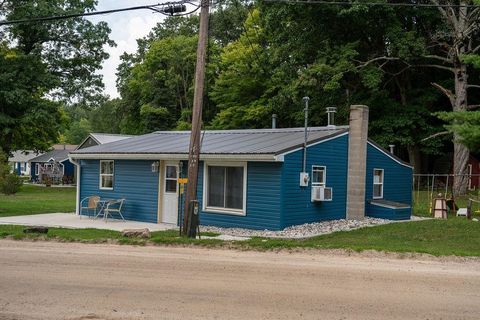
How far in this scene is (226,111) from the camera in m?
44.1

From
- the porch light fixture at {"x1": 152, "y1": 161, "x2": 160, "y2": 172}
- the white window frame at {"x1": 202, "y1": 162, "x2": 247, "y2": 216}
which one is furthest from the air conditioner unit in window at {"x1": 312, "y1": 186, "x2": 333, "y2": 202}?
the porch light fixture at {"x1": 152, "y1": 161, "x2": 160, "y2": 172}

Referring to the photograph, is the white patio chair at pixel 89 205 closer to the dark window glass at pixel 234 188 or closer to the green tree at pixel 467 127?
the dark window glass at pixel 234 188

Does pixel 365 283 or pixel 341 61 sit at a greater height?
pixel 341 61

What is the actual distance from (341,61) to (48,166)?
3585 centimetres

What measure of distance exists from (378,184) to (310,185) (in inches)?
185

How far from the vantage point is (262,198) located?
1599 cm

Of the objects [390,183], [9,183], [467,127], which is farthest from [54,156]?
[467,127]

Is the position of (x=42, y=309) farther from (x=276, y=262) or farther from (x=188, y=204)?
Result: (x=188, y=204)

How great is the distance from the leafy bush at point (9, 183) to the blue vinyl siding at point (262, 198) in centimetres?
902

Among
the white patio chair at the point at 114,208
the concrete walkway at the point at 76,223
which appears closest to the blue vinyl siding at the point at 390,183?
the concrete walkway at the point at 76,223

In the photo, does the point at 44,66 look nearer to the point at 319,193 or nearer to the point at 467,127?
the point at 319,193

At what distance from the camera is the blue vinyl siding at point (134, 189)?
60.7 feet

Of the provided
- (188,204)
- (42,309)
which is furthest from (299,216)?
(42,309)

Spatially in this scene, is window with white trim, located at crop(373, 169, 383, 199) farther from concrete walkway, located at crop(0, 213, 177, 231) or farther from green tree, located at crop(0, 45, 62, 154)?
green tree, located at crop(0, 45, 62, 154)
